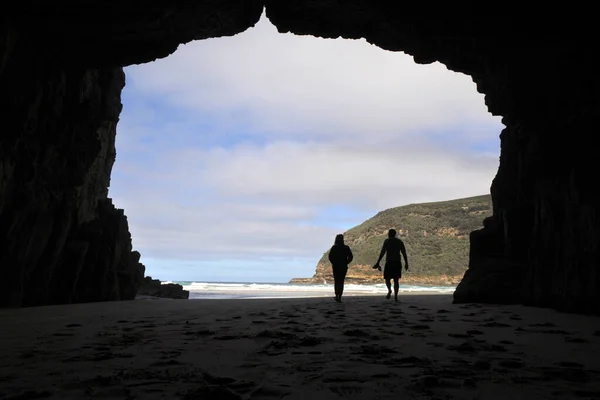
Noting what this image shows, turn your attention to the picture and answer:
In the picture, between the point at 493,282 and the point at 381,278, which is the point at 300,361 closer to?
the point at 493,282

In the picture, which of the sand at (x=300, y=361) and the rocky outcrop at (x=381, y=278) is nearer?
the sand at (x=300, y=361)

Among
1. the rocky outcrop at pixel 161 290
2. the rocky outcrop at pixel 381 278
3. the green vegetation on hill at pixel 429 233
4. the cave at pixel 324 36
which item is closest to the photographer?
the cave at pixel 324 36

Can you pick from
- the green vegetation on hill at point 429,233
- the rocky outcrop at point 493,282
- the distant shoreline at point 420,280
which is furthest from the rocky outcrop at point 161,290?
the green vegetation on hill at point 429,233

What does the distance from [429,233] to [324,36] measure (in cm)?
7422

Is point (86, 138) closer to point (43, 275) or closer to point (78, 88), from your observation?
point (78, 88)

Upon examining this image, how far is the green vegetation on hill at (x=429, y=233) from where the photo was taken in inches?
2875

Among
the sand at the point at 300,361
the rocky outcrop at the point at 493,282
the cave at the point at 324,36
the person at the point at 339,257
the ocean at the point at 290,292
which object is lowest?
the ocean at the point at 290,292

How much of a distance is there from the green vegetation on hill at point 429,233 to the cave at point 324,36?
197 feet

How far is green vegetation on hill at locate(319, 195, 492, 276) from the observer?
7303 centimetres

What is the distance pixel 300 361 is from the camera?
4.16m

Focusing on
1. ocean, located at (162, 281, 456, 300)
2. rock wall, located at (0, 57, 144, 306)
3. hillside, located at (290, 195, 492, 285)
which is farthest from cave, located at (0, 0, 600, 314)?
hillside, located at (290, 195, 492, 285)

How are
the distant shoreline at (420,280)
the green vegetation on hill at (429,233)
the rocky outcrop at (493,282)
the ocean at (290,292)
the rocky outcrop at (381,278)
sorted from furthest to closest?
the green vegetation on hill at (429,233) → the rocky outcrop at (381,278) → the distant shoreline at (420,280) → the ocean at (290,292) → the rocky outcrop at (493,282)

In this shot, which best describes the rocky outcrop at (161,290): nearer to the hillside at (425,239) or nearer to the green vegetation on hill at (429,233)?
the hillside at (425,239)

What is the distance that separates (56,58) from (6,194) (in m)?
3.71
